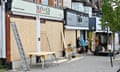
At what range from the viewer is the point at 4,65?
20.7m

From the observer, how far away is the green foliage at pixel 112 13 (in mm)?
28109

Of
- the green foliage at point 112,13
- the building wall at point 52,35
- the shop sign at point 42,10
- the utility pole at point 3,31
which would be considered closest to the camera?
the utility pole at point 3,31

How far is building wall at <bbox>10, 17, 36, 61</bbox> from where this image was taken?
837 inches

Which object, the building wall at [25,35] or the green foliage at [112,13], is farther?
the green foliage at [112,13]

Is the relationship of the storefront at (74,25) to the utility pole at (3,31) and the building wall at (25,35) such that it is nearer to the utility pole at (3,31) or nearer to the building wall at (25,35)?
the building wall at (25,35)

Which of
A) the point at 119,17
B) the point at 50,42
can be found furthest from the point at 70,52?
the point at 119,17

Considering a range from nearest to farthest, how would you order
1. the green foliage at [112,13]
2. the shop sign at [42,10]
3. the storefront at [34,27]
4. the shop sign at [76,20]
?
1. the storefront at [34,27]
2. the shop sign at [42,10]
3. the green foliage at [112,13]
4. the shop sign at [76,20]

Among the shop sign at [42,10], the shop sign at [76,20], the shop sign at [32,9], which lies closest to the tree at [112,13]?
the shop sign at [32,9]

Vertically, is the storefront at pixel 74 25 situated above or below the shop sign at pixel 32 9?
below

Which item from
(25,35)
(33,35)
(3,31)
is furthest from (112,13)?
(3,31)

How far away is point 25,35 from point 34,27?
160 cm

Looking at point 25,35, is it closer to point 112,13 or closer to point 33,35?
point 33,35

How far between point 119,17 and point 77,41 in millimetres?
8848

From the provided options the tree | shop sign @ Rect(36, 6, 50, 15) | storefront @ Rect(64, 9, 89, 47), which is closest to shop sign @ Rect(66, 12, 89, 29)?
storefront @ Rect(64, 9, 89, 47)
